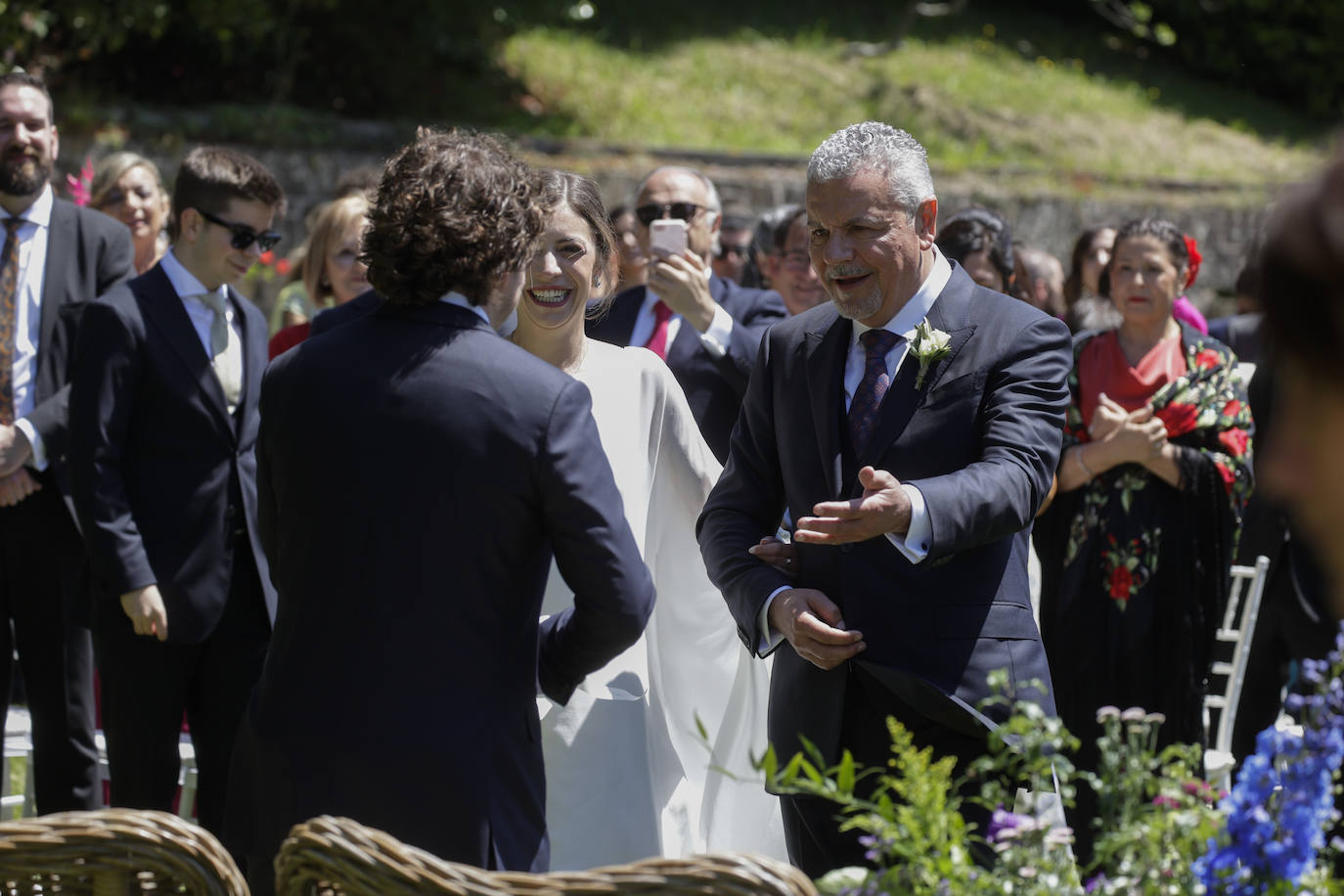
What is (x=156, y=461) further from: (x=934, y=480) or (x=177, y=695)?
(x=934, y=480)

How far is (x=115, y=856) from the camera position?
6.40 feet

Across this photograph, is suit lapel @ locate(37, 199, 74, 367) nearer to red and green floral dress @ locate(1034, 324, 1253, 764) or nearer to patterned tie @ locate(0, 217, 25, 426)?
patterned tie @ locate(0, 217, 25, 426)

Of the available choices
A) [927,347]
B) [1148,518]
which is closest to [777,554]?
[927,347]

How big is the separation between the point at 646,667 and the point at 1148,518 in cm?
205

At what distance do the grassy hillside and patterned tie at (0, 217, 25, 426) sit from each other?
32.5 ft

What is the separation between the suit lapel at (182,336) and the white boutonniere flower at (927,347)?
223 cm

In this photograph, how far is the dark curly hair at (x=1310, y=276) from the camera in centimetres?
104

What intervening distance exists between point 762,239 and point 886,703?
4.56 metres

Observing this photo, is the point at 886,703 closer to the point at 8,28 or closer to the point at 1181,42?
the point at 8,28

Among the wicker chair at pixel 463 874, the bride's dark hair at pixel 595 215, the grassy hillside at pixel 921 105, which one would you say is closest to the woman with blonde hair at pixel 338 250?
the bride's dark hair at pixel 595 215

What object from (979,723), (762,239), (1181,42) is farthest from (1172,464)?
(1181,42)

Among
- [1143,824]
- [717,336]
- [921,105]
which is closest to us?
[1143,824]

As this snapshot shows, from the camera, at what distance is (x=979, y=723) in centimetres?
291

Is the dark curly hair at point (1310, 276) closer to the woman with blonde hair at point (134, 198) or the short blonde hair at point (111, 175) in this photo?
the woman with blonde hair at point (134, 198)
